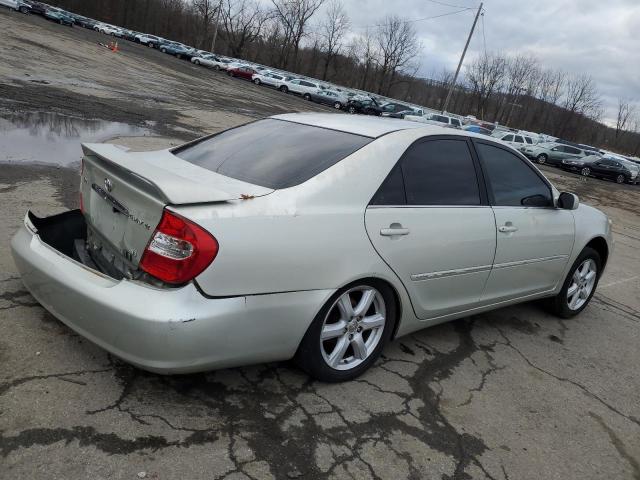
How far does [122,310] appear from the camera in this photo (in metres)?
2.40

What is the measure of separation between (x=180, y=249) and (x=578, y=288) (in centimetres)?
412

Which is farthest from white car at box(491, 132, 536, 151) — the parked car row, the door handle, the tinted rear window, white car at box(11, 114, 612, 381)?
the door handle

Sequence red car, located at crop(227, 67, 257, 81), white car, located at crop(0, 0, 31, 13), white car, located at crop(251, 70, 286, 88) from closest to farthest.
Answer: white car, located at crop(251, 70, 286, 88)
white car, located at crop(0, 0, 31, 13)
red car, located at crop(227, 67, 257, 81)

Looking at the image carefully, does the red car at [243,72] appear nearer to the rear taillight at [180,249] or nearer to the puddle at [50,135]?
the puddle at [50,135]

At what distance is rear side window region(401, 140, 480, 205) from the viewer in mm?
3330

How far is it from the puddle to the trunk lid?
4.42 metres

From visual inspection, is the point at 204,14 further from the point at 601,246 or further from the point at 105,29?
the point at 601,246

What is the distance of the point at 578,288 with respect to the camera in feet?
16.6

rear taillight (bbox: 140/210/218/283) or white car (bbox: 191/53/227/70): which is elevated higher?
white car (bbox: 191/53/227/70)

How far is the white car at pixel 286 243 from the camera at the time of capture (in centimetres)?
243

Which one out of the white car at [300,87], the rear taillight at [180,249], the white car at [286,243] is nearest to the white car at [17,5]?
the white car at [300,87]

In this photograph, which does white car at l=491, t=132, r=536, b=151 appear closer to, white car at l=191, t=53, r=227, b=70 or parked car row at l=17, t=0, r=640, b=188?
parked car row at l=17, t=0, r=640, b=188

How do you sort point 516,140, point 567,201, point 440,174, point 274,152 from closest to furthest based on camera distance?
point 274,152 → point 440,174 → point 567,201 → point 516,140

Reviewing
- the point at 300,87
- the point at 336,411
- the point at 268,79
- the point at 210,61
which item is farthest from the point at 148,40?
the point at 336,411
